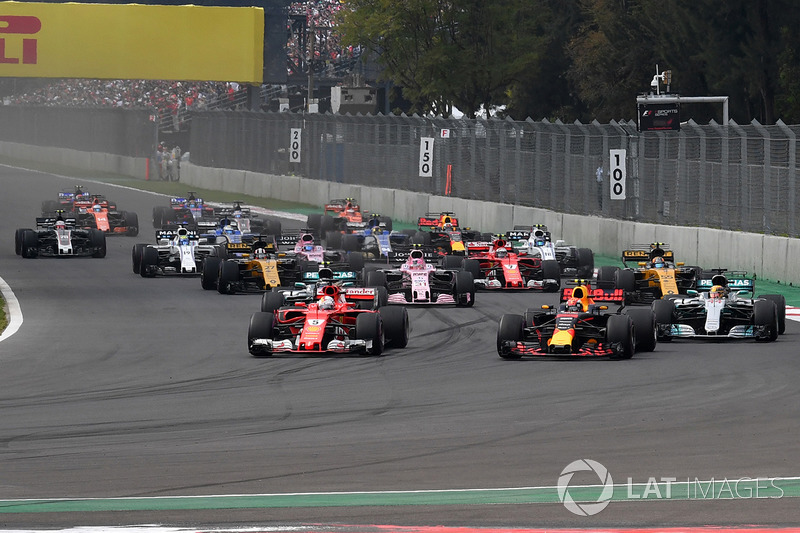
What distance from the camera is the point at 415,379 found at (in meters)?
15.3

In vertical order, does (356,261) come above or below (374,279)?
above

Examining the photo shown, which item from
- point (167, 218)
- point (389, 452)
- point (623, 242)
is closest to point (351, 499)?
point (389, 452)

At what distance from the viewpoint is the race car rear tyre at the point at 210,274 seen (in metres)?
24.9

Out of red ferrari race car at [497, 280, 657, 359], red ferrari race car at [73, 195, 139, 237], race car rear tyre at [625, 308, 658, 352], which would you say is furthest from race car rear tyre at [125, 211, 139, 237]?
race car rear tyre at [625, 308, 658, 352]

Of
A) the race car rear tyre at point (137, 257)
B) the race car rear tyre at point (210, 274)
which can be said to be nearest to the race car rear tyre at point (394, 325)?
the race car rear tyre at point (210, 274)

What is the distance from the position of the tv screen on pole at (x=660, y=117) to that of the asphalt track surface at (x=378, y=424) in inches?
572

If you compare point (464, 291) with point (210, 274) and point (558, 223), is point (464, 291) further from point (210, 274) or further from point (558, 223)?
point (558, 223)

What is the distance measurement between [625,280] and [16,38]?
41.4 metres

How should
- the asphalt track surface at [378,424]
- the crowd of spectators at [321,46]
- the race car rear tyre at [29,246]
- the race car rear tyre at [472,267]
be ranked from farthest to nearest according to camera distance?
the crowd of spectators at [321,46] < the race car rear tyre at [29,246] < the race car rear tyre at [472,267] < the asphalt track surface at [378,424]

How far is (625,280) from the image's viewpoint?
21.9 m

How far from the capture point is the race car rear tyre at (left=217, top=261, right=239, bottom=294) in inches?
956

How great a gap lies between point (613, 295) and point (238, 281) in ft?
24.6

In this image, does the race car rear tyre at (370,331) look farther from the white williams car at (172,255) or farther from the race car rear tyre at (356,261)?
the white williams car at (172,255)

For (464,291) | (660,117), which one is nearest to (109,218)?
(660,117)
